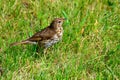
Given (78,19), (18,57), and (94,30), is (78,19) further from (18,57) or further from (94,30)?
(18,57)

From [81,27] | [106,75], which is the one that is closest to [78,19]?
[81,27]

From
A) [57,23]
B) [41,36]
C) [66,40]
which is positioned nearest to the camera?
[41,36]

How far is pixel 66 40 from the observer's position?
24.6ft

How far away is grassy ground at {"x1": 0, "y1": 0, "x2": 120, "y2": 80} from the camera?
22.2 ft

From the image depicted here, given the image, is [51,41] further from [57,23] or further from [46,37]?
[57,23]

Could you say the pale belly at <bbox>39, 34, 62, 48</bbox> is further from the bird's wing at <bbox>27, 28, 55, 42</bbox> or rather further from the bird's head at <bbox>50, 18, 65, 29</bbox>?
the bird's head at <bbox>50, 18, 65, 29</bbox>

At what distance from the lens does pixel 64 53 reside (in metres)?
7.21

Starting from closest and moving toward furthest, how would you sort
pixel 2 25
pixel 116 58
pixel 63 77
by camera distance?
pixel 63 77, pixel 116 58, pixel 2 25

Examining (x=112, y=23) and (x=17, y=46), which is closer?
(x=17, y=46)

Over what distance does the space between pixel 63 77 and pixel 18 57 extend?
736 millimetres

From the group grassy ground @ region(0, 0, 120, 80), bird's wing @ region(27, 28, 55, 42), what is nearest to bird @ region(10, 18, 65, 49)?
bird's wing @ region(27, 28, 55, 42)

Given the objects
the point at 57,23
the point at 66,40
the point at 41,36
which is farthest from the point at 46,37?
the point at 66,40

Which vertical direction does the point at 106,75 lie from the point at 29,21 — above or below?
below

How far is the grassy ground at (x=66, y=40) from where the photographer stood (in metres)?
6.76
